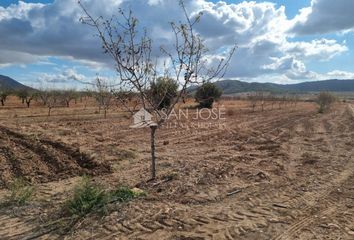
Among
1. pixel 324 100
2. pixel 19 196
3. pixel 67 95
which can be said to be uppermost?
pixel 67 95

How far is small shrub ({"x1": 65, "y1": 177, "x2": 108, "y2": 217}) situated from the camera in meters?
5.75

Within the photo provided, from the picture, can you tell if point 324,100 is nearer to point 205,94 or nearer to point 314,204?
point 205,94

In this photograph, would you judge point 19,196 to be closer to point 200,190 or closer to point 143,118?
point 143,118

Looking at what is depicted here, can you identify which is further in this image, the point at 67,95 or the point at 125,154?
the point at 67,95

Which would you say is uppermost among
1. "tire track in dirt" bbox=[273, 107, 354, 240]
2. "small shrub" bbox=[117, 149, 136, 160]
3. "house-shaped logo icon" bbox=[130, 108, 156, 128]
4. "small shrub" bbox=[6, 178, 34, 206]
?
"house-shaped logo icon" bbox=[130, 108, 156, 128]

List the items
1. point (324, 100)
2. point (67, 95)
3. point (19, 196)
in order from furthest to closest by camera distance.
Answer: point (67, 95) < point (324, 100) < point (19, 196)

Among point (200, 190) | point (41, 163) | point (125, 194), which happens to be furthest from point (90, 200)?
point (41, 163)

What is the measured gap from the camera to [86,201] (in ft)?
19.4

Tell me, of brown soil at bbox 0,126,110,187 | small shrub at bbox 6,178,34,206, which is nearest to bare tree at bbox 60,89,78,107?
brown soil at bbox 0,126,110,187

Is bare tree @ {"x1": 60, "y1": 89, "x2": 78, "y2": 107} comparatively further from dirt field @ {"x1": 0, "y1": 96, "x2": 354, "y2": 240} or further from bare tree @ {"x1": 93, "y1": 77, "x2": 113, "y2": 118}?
dirt field @ {"x1": 0, "y1": 96, "x2": 354, "y2": 240}

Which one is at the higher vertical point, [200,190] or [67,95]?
[67,95]

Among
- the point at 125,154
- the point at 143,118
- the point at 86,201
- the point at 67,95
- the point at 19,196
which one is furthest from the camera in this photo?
the point at 67,95

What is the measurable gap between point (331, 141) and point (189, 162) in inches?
318

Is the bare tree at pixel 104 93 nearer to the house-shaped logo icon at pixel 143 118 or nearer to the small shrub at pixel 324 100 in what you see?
the house-shaped logo icon at pixel 143 118
